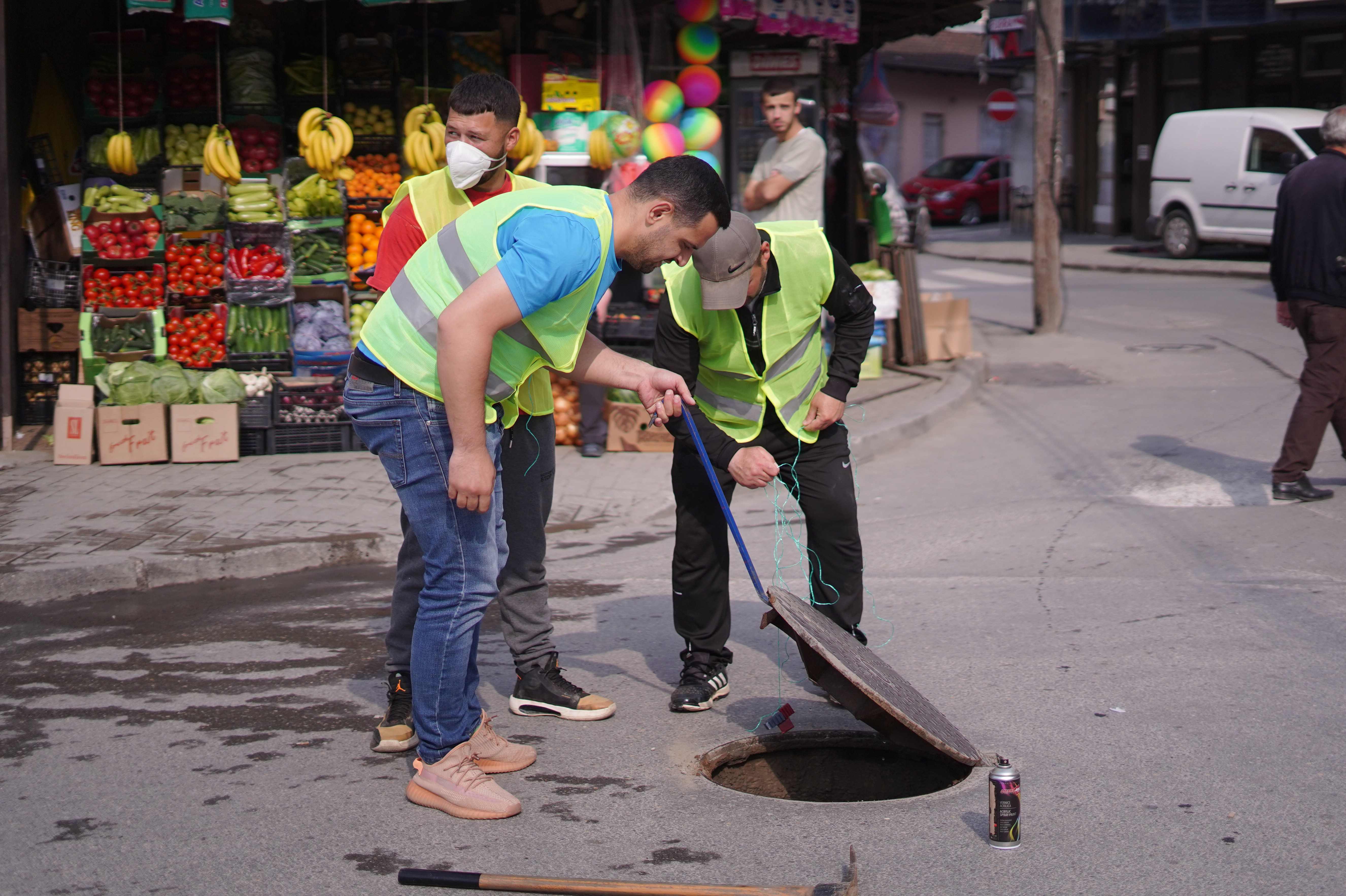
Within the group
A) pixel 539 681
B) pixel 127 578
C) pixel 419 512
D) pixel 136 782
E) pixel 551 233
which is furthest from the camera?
pixel 127 578

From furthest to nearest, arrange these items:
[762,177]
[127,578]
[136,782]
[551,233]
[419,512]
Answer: [762,177], [127,578], [136,782], [419,512], [551,233]

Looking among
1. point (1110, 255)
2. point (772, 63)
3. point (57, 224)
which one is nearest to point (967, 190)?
point (1110, 255)

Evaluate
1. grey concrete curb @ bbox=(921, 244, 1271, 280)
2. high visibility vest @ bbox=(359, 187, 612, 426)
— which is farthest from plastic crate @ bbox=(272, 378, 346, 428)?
grey concrete curb @ bbox=(921, 244, 1271, 280)

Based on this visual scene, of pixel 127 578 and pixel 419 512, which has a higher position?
pixel 419 512

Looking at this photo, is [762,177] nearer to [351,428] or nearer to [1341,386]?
[351,428]

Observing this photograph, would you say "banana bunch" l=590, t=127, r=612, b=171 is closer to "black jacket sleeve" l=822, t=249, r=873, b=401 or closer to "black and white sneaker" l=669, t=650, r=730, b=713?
Answer: "black jacket sleeve" l=822, t=249, r=873, b=401

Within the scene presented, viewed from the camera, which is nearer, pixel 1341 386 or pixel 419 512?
pixel 419 512

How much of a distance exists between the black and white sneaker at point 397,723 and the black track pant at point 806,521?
→ 96cm

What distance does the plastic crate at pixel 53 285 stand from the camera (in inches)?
360

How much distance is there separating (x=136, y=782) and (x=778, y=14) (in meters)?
7.63

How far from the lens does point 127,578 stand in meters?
6.27

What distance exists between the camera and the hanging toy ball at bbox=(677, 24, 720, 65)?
32.9 feet

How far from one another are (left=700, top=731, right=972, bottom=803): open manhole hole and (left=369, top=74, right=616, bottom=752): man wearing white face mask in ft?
1.63

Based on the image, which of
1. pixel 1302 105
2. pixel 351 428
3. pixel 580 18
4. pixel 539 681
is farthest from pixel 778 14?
pixel 1302 105
